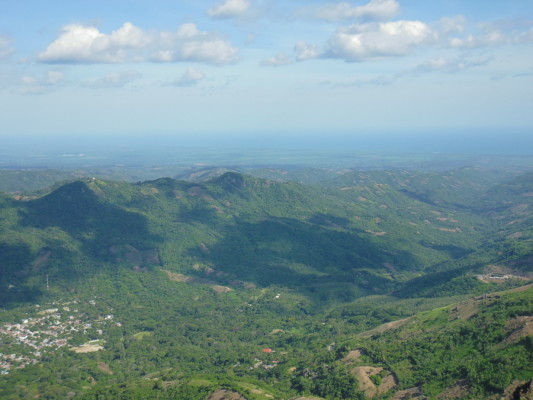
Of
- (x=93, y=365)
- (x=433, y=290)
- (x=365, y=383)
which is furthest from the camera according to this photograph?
(x=433, y=290)

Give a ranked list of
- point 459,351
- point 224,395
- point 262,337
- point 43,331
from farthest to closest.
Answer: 1. point 262,337
2. point 43,331
3. point 459,351
4. point 224,395

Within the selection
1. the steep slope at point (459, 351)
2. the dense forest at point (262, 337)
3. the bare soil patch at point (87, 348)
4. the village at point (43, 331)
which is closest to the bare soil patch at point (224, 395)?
the dense forest at point (262, 337)

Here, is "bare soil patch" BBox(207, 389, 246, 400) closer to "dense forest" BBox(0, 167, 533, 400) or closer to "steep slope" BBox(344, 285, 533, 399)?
"dense forest" BBox(0, 167, 533, 400)

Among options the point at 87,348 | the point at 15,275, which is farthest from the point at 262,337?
the point at 15,275

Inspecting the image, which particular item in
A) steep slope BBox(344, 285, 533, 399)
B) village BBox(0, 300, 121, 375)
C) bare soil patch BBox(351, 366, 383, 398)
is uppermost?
steep slope BBox(344, 285, 533, 399)

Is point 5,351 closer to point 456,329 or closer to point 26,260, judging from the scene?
point 26,260

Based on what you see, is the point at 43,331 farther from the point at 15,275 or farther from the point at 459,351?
the point at 459,351

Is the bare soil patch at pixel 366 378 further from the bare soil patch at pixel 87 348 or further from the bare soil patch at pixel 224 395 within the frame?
the bare soil patch at pixel 87 348

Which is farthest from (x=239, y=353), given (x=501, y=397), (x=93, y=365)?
(x=501, y=397)

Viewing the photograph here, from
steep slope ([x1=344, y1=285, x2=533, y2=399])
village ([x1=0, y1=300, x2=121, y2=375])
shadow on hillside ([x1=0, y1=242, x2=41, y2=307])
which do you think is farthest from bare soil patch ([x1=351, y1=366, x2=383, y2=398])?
shadow on hillside ([x1=0, y1=242, x2=41, y2=307])
